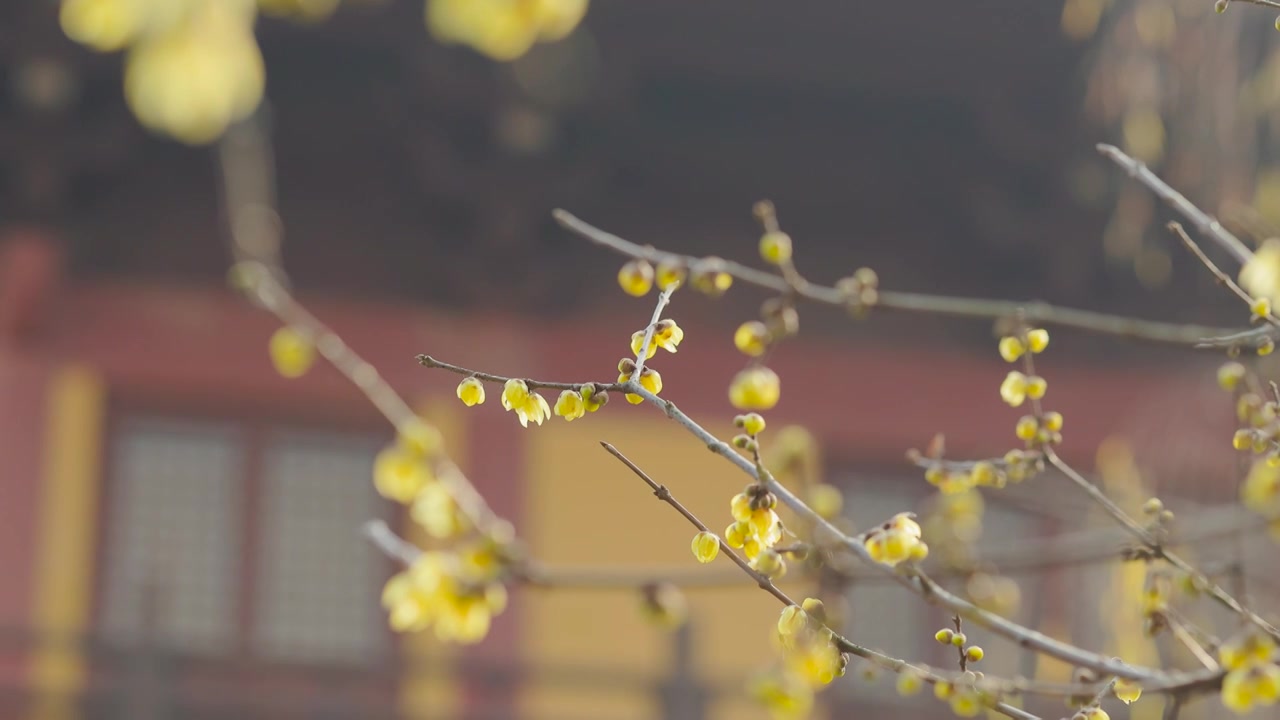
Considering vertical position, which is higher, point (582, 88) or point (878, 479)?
point (582, 88)

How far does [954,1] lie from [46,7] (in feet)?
7.04

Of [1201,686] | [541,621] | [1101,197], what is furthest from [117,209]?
[1201,686]

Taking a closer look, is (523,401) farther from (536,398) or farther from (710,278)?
(710,278)

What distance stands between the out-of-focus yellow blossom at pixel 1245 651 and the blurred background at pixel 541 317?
3135 mm

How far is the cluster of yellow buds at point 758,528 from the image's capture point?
3.35ft

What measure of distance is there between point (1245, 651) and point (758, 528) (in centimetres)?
31

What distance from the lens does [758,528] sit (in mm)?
1033

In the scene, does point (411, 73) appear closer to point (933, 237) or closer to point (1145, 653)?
point (933, 237)

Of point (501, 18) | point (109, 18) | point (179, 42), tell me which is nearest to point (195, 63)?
point (179, 42)

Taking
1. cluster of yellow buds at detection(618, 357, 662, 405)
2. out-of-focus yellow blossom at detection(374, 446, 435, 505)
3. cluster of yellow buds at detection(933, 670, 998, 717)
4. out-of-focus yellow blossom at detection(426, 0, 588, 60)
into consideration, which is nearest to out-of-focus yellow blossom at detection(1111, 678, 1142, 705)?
cluster of yellow buds at detection(933, 670, 998, 717)

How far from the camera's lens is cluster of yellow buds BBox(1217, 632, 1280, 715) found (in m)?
0.80

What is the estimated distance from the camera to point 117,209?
4.56 metres

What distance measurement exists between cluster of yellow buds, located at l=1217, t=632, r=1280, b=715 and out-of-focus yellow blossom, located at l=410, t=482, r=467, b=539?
0.46 m

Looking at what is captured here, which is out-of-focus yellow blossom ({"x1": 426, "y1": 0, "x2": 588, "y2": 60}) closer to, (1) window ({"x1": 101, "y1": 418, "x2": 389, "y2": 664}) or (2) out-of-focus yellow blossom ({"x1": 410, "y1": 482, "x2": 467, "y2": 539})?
(2) out-of-focus yellow blossom ({"x1": 410, "y1": 482, "x2": 467, "y2": 539})
